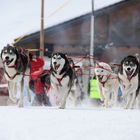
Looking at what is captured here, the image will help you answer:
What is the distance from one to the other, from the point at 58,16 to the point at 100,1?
2.16 metres

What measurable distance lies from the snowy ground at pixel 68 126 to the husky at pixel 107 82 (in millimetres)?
4411

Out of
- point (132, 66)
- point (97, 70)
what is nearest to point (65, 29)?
point (97, 70)

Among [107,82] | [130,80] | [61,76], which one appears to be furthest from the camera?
Answer: [107,82]

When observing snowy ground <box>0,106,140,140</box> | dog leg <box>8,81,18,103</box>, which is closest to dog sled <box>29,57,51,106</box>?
dog leg <box>8,81,18,103</box>

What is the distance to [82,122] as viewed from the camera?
7.21 m

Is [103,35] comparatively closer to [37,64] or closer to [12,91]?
[37,64]

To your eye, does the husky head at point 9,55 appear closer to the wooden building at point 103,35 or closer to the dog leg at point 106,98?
the dog leg at point 106,98

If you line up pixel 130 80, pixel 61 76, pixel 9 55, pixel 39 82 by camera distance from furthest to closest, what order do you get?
pixel 39 82 < pixel 130 80 < pixel 61 76 < pixel 9 55

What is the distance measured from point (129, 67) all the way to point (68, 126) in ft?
15.0

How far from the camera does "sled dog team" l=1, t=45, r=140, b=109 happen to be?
33.5 ft

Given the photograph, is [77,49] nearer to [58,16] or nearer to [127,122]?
[58,16]

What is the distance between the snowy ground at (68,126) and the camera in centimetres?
640

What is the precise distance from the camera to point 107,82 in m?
12.7

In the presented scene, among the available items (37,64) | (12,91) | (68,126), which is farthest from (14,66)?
(68,126)
